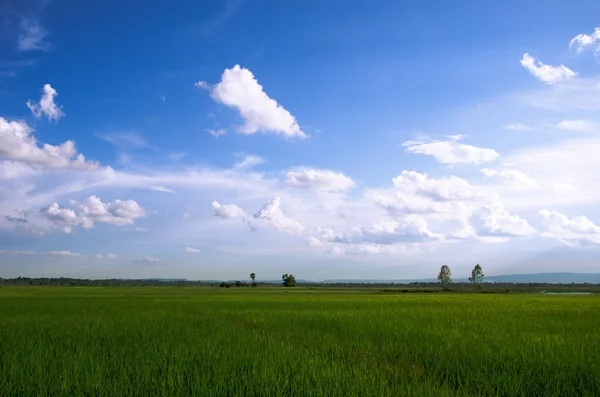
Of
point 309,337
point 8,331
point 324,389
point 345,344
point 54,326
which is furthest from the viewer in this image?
point 54,326

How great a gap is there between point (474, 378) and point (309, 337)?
18.5 ft

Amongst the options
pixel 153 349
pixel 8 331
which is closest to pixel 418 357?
pixel 153 349

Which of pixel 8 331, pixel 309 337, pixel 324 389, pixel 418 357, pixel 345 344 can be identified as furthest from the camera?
pixel 8 331

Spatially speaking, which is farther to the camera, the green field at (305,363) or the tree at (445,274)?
the tree at (445,274)

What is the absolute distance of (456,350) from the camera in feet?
30.4

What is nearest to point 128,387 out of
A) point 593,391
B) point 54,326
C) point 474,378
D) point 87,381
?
point 87,381

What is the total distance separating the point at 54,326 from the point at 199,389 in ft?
37.2

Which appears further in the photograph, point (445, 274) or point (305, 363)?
point (445, 274)

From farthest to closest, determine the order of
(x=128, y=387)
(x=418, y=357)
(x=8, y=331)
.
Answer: (x=8, y=331), (x=418, y=357), (x=128, y=387)

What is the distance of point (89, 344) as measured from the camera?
10.8 metres

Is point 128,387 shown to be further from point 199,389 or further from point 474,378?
point 474,378

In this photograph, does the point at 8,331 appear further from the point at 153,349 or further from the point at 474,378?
the point at 474,378

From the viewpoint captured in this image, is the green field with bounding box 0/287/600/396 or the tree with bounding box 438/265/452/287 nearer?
the green field with bounding box 0/287/600/396

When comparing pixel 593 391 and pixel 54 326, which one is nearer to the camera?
pixel 593 391
